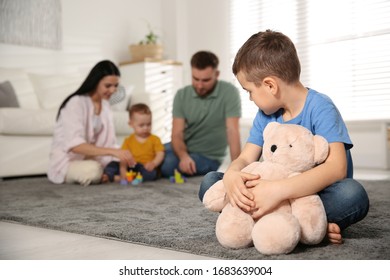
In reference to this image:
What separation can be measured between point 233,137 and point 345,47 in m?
1.80

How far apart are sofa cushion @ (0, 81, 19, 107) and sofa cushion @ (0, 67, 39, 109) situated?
0.55ft

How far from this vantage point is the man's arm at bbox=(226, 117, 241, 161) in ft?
8.71

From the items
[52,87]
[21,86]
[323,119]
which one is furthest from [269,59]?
[52,87]

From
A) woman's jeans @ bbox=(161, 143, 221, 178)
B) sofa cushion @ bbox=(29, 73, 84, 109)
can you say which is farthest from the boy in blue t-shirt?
sofa cushion @ bbox=(29, 73, 84, 109)

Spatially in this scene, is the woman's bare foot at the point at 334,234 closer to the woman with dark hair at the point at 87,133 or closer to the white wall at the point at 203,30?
the woman with dark hair at the point at 87,133

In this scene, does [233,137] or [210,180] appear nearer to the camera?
[210,180]

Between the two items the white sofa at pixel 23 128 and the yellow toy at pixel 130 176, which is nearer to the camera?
the yellow toy at pixel 130 176

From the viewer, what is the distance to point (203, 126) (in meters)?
2.86

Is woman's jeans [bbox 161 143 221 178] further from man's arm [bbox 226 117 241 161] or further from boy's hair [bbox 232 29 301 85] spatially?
boy's hair [bbox 232 29 301 85]

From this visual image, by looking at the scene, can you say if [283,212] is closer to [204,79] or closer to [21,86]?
[204,79]

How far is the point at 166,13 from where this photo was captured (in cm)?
517

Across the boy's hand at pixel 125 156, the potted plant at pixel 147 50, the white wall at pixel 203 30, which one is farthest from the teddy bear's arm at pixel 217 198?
the white wall at pixel 203 30

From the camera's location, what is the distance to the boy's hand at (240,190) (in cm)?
102
